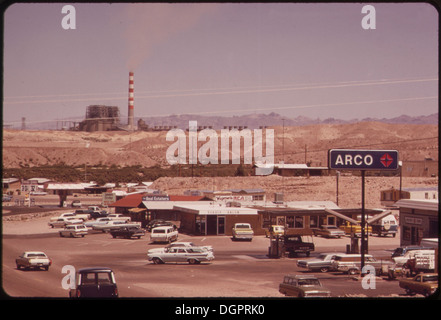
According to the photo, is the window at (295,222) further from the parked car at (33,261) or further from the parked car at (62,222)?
the parked car at (33,261)

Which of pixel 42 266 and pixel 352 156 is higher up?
pixel 352 156

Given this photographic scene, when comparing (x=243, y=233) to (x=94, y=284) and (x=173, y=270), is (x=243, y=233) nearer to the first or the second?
(x=173, y=270)

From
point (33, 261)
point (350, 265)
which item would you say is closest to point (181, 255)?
point (33, 261)

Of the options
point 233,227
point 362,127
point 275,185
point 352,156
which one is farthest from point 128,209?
point 362,127

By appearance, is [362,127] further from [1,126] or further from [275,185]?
[1,126]
